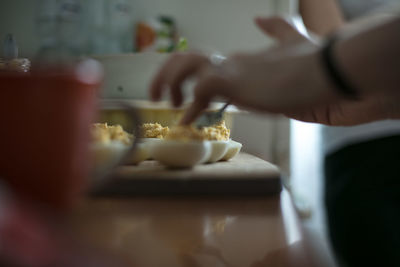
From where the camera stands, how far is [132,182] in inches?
22.6

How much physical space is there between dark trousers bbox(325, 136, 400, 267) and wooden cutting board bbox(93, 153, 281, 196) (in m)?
0.44

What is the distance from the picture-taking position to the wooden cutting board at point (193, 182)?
22.2 inches

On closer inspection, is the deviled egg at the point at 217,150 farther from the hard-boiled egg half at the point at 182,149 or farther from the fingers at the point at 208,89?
the fingers at the point at 208,89

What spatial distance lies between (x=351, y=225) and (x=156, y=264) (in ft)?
2.63

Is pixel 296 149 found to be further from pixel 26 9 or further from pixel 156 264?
pixel 156 264

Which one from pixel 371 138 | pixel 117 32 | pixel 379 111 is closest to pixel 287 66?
pixel 379 111

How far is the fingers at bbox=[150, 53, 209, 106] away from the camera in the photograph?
47cm

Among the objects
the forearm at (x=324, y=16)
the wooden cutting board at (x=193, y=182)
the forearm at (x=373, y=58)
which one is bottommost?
the wooden cutting board at (x=193, y=182)

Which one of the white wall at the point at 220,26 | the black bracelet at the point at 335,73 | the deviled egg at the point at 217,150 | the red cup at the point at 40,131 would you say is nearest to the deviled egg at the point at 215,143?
the deviled egg at the point at 217,150

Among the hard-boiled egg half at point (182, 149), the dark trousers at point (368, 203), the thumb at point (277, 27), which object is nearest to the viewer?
the thumb at point (277, 27)

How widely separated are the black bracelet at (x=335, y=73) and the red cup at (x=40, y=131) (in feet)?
0.77

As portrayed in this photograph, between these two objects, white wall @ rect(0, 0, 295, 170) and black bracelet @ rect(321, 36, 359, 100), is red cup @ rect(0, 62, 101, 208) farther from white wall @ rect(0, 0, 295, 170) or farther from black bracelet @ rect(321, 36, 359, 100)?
white wall @ rect(0, 0, 295, 170)

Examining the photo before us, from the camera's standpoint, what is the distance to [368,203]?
995 mm

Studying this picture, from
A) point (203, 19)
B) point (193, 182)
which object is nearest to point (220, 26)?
point (203, 19)
